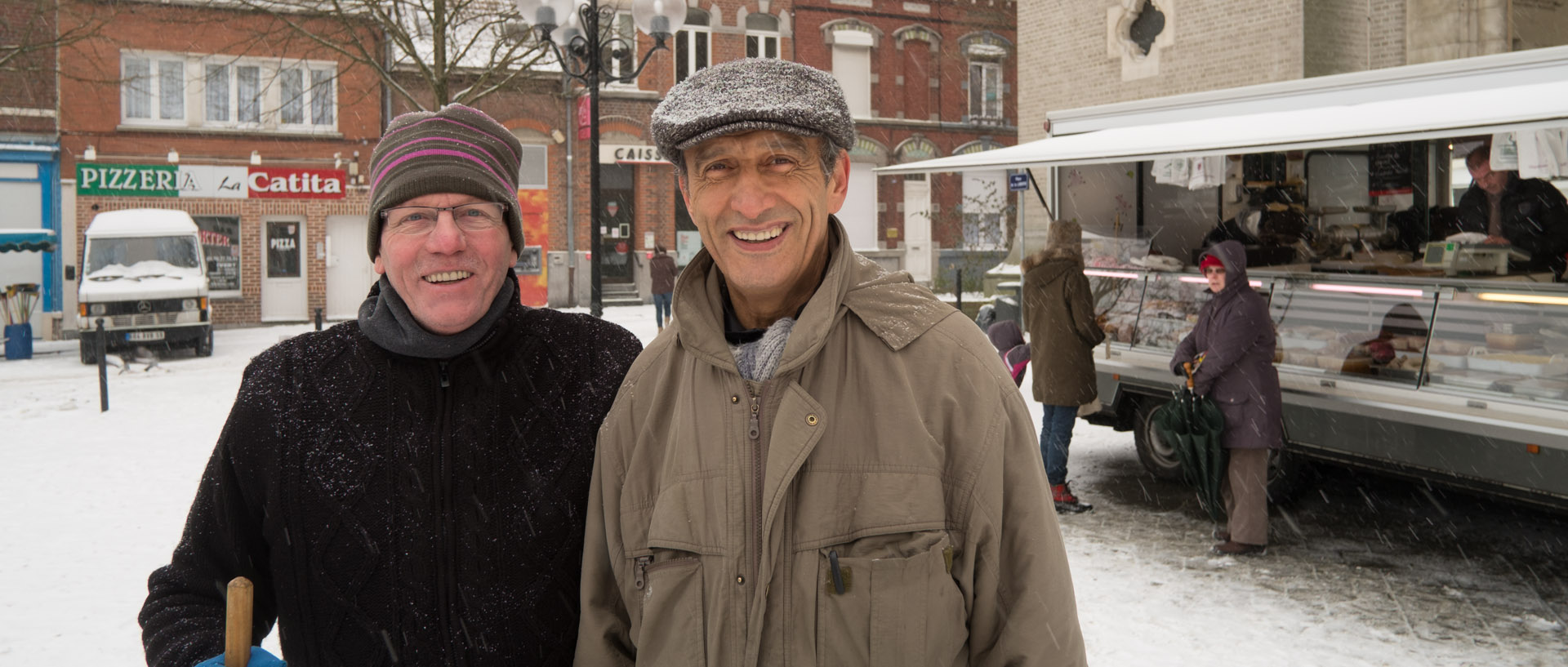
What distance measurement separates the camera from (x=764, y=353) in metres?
1.87

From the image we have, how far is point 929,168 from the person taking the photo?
8812mm

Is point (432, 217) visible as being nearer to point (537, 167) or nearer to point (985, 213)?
point (537, 167)

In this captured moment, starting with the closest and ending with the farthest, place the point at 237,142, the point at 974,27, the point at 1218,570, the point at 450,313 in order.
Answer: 1. the point at 450,313
2. the point at 1218,570
3. the point at 237,142
4. the point at 974,27

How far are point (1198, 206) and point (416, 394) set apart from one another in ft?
28.9

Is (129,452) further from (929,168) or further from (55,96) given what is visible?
(55,96)

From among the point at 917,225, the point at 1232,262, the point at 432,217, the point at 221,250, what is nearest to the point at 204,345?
the point at 221,250

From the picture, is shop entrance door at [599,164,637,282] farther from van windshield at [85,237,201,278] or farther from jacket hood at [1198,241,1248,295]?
jacket hood at [1198,241,1248,295]

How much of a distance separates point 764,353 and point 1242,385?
5.16 meters

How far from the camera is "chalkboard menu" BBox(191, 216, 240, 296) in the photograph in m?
22.7

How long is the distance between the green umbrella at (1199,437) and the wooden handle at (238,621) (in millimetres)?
5601

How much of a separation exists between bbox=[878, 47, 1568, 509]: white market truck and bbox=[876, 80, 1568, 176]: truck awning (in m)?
0.02

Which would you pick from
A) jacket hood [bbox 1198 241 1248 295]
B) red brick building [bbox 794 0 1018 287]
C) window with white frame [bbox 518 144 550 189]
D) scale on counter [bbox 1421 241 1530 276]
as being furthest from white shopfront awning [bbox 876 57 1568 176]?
red brick building [bbox 794 0 1018 287]

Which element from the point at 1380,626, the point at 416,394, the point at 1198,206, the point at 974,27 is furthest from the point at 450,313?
the point at 974,27

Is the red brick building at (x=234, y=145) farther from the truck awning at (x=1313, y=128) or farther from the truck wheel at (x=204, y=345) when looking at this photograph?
the truck awning at (x=1313, y=128)
